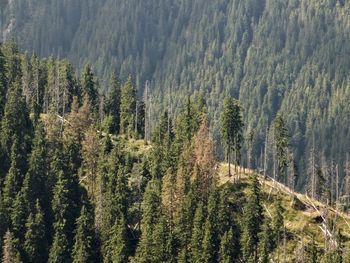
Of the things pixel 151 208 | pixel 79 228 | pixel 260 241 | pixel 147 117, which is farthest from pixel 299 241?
pixel 147 117

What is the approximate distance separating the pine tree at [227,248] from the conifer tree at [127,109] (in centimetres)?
5449

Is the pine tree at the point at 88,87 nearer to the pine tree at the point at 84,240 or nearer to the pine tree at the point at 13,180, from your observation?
the pine tree at the point at 13,180

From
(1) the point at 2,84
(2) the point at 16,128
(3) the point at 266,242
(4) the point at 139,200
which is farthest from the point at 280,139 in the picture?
(1) the point at 2,84

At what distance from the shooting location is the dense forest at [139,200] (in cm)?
12594

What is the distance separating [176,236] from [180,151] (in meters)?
21.0

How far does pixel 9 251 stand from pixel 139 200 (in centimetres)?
2865

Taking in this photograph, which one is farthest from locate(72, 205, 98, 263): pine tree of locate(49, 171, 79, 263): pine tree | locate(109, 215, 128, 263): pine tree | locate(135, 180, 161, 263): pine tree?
locate(135, 180, 161, 263): pine tree

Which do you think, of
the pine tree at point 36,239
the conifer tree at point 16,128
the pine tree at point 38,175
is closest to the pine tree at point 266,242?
the pine tree at point 36,239

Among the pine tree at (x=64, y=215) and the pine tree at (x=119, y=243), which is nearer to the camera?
the pine tree at (x=119, y=243)

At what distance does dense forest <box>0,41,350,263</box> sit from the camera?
126 meters

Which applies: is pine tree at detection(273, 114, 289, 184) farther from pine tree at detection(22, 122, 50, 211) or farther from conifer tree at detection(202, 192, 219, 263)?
pine tree at detection(22, 122, 50, 211)

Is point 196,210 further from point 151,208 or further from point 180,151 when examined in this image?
point 180,151

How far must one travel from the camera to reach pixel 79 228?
130 metres

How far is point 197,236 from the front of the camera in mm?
125562
